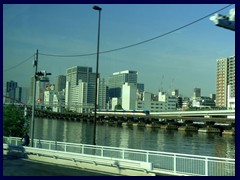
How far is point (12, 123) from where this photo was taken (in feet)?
108

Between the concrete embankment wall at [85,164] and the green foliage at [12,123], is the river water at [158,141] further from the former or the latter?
the concrete embankment wall at [85,164]

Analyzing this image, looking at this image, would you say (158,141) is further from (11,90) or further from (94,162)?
(94,162)

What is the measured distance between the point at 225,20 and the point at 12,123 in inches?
1086

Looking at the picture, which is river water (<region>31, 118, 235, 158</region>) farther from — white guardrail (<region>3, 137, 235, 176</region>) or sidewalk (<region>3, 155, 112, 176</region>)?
sidewalk (<region>3, 155, 112, 176</region>)

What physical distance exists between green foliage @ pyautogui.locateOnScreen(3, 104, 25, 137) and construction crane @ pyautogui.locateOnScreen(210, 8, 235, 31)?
27.2m

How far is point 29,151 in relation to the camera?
1995 centimetres

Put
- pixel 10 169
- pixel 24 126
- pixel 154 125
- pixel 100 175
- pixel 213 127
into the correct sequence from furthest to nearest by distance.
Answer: pixel 154 125
pixel 213 127
pixel 24 126
pixel 10 169
pixel 100 175

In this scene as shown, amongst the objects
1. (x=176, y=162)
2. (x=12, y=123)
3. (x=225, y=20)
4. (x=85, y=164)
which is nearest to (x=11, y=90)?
(x=12, y=123)

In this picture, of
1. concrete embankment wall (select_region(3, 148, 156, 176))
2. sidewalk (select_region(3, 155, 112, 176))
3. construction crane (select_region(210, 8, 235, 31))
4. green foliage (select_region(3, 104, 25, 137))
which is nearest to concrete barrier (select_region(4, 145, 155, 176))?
concrete embankment wall (select_region(3, 148, 156, 176))

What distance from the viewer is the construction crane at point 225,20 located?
351 inches

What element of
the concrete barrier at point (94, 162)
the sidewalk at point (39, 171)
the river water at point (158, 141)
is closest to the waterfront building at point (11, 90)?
the river water at point (158, 141)
